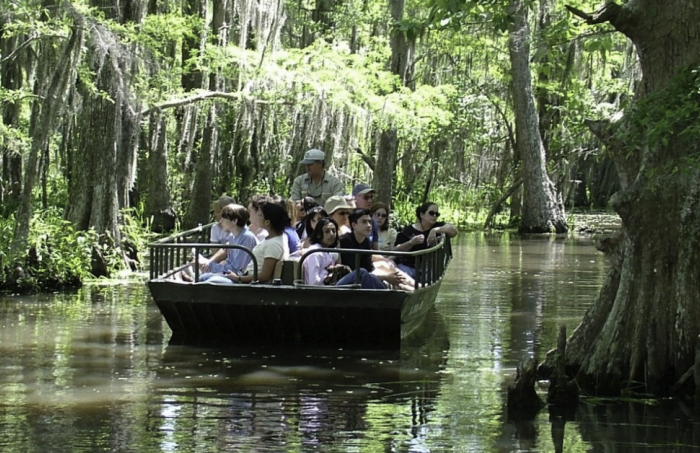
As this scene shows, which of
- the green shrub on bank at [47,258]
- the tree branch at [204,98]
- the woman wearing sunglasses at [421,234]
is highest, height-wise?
the tree branch at [204,98]

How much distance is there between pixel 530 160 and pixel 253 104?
10.1 meters

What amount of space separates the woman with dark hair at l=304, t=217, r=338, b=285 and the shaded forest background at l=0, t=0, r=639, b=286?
→ 83.5 inches

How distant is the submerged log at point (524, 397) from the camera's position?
8906mm

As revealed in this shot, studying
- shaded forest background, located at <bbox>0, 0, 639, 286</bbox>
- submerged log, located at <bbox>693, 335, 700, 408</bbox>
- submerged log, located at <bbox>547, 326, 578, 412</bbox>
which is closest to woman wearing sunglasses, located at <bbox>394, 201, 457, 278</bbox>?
shaded forest background, located at <bbox>0, 0, 639, 286</bbox>

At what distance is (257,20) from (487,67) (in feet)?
40.1

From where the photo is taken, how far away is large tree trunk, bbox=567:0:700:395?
29.7 ft

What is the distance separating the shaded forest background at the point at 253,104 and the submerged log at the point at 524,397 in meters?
2.25

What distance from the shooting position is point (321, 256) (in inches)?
487

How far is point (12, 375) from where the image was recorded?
10.4 metres

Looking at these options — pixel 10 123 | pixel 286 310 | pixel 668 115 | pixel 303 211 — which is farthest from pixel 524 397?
pixel 10 123

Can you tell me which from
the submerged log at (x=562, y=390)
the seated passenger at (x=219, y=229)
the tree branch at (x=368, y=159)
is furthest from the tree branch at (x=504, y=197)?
the submerged log at (x=562, y=390)

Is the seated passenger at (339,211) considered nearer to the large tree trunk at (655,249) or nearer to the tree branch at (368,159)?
the large tree trunk at (655,249)

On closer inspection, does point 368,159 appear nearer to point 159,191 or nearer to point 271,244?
point 159,191

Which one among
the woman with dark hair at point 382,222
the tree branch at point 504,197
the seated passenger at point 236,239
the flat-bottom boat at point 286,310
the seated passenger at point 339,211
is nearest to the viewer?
the flat-bottom boat at point 286,310
